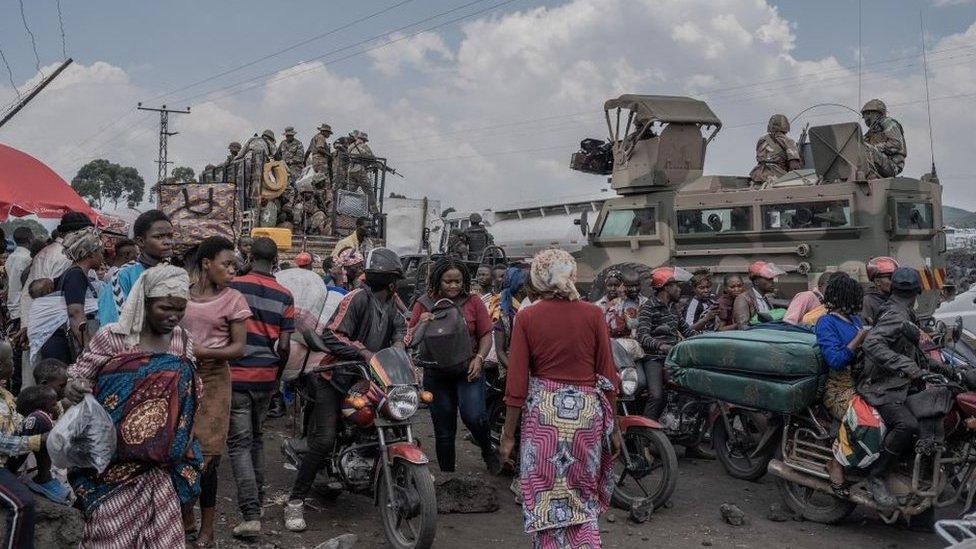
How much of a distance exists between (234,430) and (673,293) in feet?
13.5

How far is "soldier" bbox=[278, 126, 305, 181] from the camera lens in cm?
1606

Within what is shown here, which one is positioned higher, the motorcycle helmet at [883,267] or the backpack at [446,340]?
the motorcycle helmet at [883,267]

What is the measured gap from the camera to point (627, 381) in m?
6.07

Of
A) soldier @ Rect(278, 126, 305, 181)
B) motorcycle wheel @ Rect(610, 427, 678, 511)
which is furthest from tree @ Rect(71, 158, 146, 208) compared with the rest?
motorcycle wheel @ Rect(610, 427, 678, 511)

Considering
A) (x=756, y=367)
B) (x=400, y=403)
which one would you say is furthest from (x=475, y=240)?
(x=400, y=403)

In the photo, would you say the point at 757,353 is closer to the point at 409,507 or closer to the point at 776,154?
the point at 409,507

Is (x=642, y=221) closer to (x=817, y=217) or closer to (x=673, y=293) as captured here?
(x=817, y=217)

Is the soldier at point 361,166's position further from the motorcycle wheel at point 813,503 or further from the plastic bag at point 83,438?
the plastic bag at point 83,438

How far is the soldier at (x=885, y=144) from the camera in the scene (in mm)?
11258

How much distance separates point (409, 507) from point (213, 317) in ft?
4.89

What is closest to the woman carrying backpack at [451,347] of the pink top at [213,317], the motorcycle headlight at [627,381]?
the motorcycle headlight at [627,381]

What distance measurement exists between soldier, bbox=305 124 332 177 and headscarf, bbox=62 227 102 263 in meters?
9.53

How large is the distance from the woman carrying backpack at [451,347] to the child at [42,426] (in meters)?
2.36

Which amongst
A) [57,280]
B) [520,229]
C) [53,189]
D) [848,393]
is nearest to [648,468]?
[848,393]
